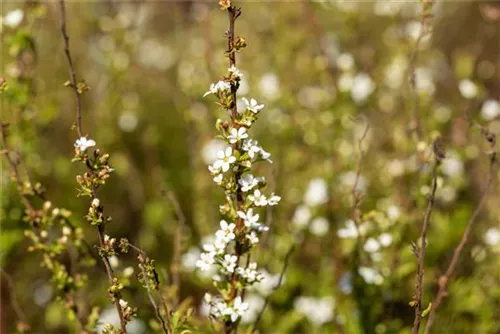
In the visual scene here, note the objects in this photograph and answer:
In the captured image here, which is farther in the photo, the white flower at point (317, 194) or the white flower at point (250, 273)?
the white flower at point (317, 194)

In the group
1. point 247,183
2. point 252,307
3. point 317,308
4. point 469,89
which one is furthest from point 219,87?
point 469,89

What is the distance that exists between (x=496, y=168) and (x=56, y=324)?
377cm

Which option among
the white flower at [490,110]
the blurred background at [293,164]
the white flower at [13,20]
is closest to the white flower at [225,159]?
the blurred background at [293,164]

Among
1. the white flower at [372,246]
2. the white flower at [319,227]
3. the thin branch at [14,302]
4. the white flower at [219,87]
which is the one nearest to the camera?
the white flower at [219,87]

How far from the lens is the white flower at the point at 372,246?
3.64 metres

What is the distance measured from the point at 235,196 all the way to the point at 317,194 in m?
2.28

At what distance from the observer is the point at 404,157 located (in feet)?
16.2

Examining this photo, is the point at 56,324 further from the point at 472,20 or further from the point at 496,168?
the point at 472,20

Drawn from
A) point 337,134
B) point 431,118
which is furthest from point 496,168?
point 337,134

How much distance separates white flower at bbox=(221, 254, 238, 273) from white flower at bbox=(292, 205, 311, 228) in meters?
2.27

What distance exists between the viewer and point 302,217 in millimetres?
4797

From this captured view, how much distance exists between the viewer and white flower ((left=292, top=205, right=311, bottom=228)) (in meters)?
4.78

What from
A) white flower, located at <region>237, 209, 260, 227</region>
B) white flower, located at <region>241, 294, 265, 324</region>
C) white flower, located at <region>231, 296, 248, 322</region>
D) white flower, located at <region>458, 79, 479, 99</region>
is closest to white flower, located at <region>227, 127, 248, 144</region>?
white flower, located at <region>237, 209, 260, 227</region>

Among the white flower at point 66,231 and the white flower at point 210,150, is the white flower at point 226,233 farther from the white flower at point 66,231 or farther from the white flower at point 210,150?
the white flower at point 210,150
